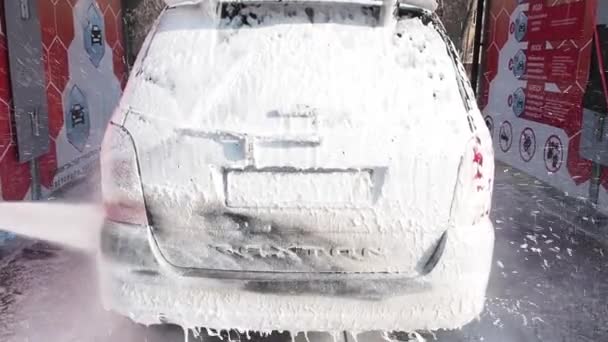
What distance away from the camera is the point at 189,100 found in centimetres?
254

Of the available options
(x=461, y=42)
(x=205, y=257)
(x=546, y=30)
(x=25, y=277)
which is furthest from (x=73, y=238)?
(x=461, y=42)

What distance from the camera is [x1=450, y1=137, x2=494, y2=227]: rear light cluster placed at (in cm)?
255

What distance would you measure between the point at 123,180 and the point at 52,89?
4110 mm

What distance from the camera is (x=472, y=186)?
258cm

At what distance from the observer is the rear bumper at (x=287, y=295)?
2523 millimetres

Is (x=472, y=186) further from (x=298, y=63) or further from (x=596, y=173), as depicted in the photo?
(x=596, y=173)

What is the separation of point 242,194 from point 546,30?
5.52m

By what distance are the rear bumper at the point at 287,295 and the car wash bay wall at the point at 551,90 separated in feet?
12.1

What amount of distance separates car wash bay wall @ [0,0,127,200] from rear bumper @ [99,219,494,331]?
3166 mm

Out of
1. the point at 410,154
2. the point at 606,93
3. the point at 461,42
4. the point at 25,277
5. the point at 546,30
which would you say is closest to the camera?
the point at 410,154

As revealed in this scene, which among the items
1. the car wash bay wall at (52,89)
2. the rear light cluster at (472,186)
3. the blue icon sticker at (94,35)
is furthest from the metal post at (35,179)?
the rear light cluster at (472,186)

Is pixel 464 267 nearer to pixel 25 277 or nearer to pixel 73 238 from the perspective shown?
pixel 25 277

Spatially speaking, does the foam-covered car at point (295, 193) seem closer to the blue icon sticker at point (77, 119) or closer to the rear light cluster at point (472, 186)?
the rear light cluster at point (472, 186)

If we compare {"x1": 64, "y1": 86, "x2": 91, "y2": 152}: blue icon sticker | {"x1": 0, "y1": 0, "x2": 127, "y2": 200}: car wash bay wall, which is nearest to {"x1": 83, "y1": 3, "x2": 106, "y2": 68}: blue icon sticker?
{"x1": 0, "y1": 0, "x2": 127, "y2": 200}: car wash bay wall
